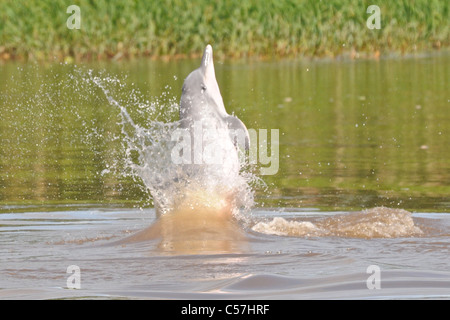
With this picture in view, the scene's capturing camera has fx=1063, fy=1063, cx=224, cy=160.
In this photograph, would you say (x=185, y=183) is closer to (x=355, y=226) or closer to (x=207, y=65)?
(x=207, y=65)

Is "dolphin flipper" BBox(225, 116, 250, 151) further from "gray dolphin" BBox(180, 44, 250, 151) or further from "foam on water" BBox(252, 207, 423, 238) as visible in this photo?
"foam on water" BBox(252, 207, 423, 238)

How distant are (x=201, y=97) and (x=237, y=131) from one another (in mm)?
506

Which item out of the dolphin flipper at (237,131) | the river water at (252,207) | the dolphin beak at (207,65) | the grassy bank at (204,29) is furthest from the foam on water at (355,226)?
the grassy bank at (204,29)

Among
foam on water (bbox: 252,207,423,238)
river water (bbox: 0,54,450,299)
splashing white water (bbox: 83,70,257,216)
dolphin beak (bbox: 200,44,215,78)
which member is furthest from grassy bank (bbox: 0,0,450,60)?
foam on water (bbox: 252,207,423,238)

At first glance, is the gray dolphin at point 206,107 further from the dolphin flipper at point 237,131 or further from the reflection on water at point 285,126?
the reflection on water at point 285,126

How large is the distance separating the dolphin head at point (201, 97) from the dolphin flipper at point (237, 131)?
13 cm

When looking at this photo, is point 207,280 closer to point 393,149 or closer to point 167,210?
point 167,210

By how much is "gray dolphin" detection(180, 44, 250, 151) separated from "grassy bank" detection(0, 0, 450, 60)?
848 inches

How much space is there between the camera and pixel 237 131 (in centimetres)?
954

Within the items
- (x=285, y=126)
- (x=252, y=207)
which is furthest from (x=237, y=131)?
Answer: (x=285, y=126)

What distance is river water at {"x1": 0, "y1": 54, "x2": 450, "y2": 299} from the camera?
741 centimetres

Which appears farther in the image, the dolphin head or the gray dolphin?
the dolphin head

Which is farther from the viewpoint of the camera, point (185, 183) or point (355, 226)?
point (185, 183)
